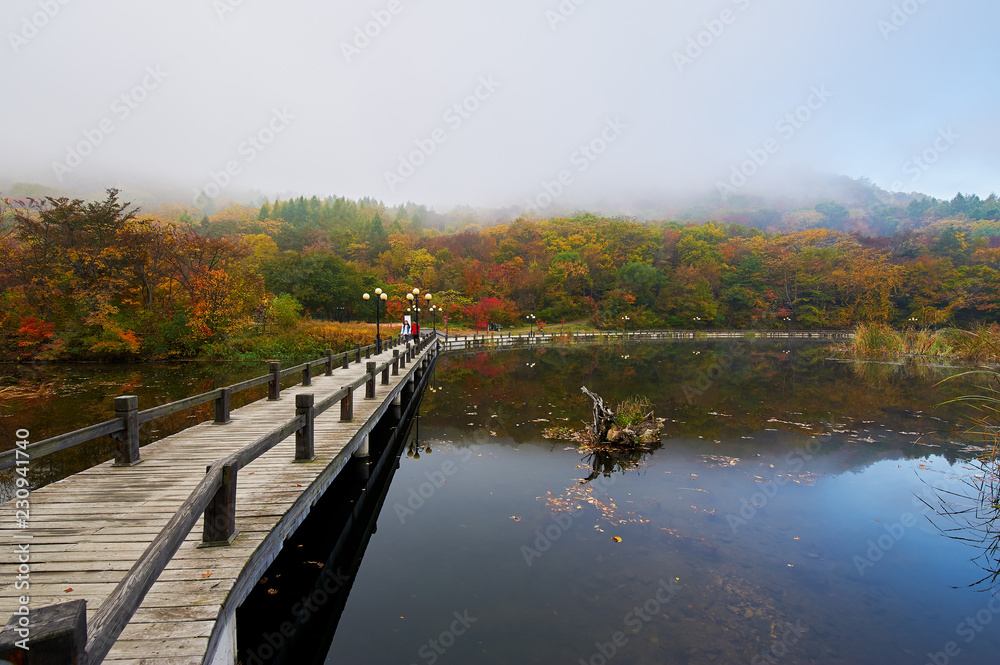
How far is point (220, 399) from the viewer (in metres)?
8.14

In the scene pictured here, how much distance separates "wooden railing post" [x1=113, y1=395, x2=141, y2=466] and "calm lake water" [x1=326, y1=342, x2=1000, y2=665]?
3.17m

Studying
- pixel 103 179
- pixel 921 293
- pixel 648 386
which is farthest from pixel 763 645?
pixel 103 179

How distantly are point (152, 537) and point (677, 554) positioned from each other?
576 cm

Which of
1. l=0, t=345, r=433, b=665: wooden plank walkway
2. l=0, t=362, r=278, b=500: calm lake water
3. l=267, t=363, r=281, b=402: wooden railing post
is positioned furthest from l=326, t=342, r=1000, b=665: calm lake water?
l=0, t=362, r=278, b=500: calm lake water

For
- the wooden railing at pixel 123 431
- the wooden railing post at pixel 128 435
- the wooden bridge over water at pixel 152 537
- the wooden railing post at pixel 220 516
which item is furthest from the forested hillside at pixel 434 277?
the wooden railing post at pixel 220 516

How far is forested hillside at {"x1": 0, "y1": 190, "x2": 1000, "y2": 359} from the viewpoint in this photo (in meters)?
25.6

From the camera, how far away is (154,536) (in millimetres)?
4176

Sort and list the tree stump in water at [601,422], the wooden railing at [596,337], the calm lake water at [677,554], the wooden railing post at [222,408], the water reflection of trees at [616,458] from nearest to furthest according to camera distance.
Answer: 1. the calm lake water at [677,554]
2. the wooden railing post at [222,408]
3. the water reflection of trees at [616,458]
4. the tree stump in water at [601,422]
5. the wooden railing at [596,337]

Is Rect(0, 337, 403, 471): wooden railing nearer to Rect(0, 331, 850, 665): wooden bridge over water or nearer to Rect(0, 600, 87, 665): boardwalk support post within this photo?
Rect(0, 331, 850, 665): wooden bridge over water

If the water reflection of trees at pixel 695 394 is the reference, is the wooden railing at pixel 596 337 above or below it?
above

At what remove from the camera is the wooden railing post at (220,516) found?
393cm

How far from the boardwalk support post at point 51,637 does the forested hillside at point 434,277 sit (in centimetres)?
2935

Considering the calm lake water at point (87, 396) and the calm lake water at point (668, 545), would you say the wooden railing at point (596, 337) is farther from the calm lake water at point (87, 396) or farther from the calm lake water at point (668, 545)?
the calm lake water at point (668, 545)

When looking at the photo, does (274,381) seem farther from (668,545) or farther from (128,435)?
(668,545)
